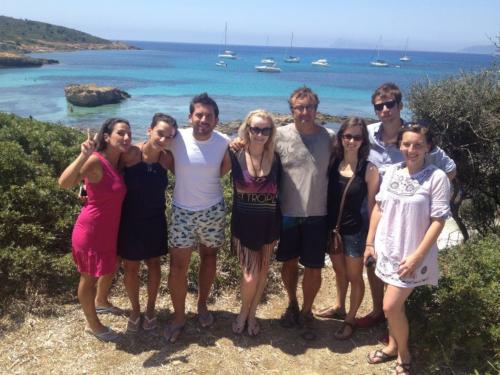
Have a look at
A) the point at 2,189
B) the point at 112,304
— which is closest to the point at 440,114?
the point at 112,304

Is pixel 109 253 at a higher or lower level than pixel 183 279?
higher

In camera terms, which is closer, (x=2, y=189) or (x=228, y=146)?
(x=228, y=146)

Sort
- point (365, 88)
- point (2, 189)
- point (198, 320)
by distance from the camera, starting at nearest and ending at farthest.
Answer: point (198, 320) < point (2, 189) < point (365, 88)

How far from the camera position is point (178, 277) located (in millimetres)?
4254

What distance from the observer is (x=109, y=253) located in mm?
3922

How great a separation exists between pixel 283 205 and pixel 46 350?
2618 mm

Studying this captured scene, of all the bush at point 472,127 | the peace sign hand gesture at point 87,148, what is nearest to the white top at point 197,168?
the peace sign hand gesture at point 87,148

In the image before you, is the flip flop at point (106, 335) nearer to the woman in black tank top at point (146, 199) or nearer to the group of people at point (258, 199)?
A: the group of people at point (258, 199)

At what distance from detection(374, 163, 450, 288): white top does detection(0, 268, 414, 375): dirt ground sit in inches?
42.7

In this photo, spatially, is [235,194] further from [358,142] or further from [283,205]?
[358,142]

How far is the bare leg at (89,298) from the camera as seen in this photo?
396cm

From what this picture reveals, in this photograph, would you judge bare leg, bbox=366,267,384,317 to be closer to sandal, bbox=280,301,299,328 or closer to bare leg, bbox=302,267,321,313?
bare leg, bbox=302,267,321,313

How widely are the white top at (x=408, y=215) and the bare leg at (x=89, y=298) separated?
2606 millimetres

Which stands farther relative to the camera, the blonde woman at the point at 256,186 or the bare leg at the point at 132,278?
the bare leg at the point at 132,278
